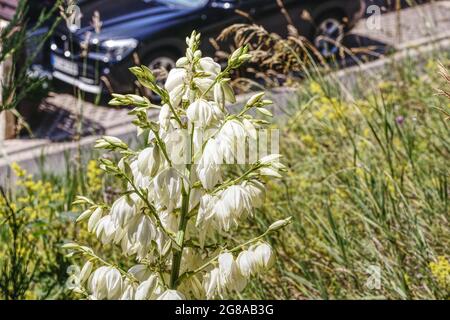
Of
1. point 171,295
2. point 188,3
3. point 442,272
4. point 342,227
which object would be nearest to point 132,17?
point 188,3

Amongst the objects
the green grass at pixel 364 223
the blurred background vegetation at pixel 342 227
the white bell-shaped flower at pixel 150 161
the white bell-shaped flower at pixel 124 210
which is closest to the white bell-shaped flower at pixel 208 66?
the white bell-shaped flower at pixel 150 161

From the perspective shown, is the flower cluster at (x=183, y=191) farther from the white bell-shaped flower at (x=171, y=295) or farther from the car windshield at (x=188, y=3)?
the car windshield at (x=188, y=3)

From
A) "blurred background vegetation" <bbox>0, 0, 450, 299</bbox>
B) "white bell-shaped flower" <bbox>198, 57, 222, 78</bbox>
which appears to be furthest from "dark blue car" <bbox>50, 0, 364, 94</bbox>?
"white bell-shaped flower" <bbox>198, 57, 222, 78</bbox>

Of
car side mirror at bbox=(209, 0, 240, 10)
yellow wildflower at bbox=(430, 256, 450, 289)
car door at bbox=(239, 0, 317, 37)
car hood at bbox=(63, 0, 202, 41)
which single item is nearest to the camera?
yellow wildflower at bbox=(430, 256, 450, 289)

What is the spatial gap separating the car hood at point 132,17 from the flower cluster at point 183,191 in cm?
815

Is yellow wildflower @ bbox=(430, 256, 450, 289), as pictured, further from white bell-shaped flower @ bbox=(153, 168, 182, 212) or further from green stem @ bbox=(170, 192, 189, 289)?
white bell-shaped flower @ bbox=(153, 168, 182, 212)

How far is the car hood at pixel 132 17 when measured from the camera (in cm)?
1037

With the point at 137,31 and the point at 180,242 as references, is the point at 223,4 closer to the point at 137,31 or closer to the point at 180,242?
the point at 137,31

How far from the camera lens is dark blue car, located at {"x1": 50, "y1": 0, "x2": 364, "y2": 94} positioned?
401 inches

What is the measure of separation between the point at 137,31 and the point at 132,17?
0.39 m

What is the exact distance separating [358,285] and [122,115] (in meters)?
7.12

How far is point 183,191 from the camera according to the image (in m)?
2.24

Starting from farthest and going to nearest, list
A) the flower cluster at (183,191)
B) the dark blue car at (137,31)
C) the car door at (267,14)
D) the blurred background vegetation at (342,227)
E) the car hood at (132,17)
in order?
1. the car door at (267,14)
2. the car hood at (132,17)
3. the dark blue car at (137,31)
4. the blurred background vegetation at (342,227)
5. the flower cluster at (183,191)
